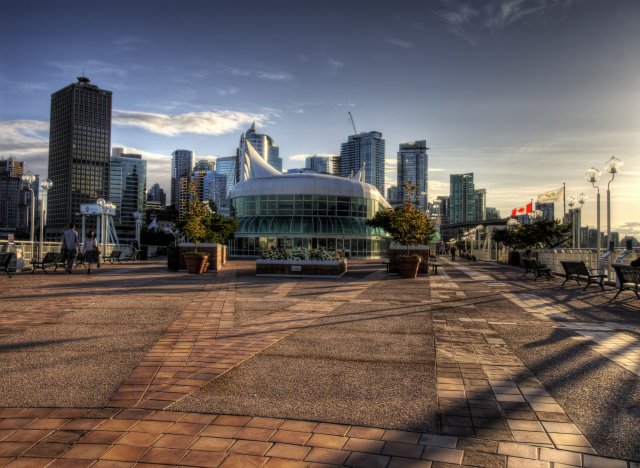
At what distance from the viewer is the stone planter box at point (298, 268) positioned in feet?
58.9

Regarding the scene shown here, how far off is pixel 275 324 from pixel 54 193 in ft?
731

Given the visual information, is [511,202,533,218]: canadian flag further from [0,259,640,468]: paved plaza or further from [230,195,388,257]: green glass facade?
[0,259,640,468]: paved plaza

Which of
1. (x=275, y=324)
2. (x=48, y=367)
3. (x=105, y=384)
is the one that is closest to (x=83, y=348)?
A: (x=48, y=367)

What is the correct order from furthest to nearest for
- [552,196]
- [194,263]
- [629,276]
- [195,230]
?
1. [552,196]
2. [195,230]
3. [194,263]
4. [629,276]

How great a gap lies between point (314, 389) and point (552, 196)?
3808 cm

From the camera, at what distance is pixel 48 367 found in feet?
15.1

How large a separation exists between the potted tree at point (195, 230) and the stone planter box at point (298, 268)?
8.00 ft

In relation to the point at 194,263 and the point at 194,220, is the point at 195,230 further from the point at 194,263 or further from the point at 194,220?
the point at 194,263

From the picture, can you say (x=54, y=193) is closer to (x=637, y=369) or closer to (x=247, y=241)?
(x=247, y=241)

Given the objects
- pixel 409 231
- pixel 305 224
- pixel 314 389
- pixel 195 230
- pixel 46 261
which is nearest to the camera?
pixel 314 389

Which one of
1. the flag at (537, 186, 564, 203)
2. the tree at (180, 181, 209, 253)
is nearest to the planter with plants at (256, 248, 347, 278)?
the tree at (180, 181, 209, 253)

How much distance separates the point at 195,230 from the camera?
19609 millimetres

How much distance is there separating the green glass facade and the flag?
19.5 metres

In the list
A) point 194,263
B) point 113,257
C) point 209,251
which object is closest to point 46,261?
point 194,263
